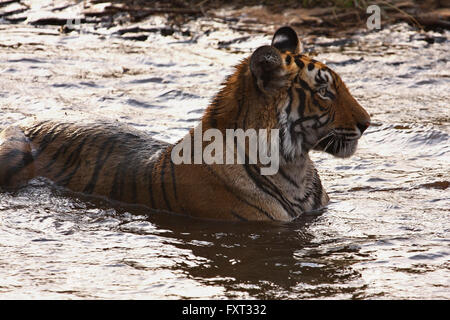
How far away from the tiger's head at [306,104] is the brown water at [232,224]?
0.50 meters

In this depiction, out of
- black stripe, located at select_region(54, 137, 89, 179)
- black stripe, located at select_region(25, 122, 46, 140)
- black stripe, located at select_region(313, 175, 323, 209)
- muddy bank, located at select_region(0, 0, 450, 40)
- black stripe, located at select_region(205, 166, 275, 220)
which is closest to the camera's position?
black stripe, located at select_region(205, 166, 275, 220)

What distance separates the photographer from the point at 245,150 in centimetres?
474

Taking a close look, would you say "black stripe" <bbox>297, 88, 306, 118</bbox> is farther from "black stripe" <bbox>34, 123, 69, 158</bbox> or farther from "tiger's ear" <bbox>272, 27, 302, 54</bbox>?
"black stripe" <bbox>34, 123, 69, 158</bbox>

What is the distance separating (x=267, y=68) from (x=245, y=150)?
19.0 inches

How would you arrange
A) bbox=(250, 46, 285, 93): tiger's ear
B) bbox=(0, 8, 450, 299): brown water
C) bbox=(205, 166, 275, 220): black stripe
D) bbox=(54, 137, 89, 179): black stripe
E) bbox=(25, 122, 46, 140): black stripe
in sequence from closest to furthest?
1. bbox=(0, 8, 450, 299): brown water
2. bbox=(250, 46, 285, 93): tiger's ear
3. bbox=(205, 166, 275, 220): black stripe
4. bbox=(54, 137, 89, 179): black stripe
5. bbox=(25, 122, 46, 140): black stripe

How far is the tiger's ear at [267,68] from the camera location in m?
4.52

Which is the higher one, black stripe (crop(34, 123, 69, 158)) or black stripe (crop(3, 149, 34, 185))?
black stripe (crop(34, 123, 69, 158))

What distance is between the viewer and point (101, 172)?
5.14 meters

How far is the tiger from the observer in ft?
15.3

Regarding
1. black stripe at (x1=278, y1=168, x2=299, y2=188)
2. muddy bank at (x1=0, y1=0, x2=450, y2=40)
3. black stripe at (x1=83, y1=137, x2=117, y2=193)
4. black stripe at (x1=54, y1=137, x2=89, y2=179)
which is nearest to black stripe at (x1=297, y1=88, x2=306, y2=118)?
black stripe at (x1=278, y1=168, x2=299, y2=188)

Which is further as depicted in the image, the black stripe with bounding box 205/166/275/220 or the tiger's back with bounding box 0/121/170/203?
the tiger's back with bounding box 0/121/170/203

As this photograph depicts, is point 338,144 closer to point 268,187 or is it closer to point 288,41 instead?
point 268,187

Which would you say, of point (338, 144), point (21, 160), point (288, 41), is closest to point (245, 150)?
point (338, 144)

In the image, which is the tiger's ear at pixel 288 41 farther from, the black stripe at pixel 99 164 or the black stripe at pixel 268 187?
the black stripe at pixel 99 164
